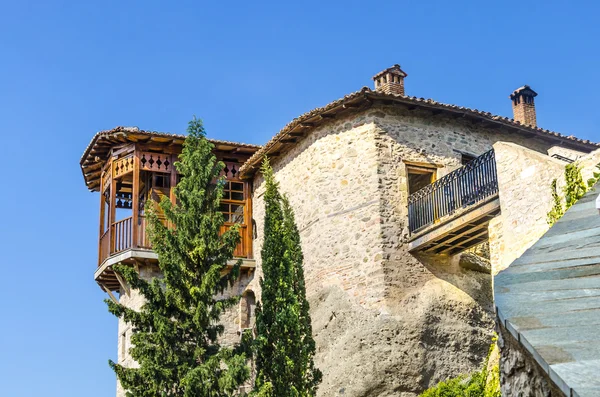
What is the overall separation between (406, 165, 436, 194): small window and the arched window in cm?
437

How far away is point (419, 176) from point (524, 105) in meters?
3.56

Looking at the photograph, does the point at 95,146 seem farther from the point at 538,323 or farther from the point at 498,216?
the point at 538,323

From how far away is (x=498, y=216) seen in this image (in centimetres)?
1374

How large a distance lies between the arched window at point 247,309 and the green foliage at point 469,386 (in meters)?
5.34

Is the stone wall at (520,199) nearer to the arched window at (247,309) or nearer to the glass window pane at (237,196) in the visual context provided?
the arched window at (247,309)

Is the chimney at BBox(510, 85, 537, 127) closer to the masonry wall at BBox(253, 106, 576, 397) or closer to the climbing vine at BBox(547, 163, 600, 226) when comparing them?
the masonry wall at BBox(253, 106, 576, 397)

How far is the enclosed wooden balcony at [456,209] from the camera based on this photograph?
14578mm

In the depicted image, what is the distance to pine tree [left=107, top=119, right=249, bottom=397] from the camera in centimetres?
1411

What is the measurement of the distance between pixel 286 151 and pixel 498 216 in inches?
246

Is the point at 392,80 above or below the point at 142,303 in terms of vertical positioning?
above

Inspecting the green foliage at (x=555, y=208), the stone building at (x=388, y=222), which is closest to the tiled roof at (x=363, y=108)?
the stone building at (x=388, y=222)

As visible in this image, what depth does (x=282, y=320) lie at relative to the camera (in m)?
15.2

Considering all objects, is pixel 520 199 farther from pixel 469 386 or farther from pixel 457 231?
pixel 469 386

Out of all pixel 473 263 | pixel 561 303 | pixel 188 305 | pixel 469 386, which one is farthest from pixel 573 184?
pixel 561 303
